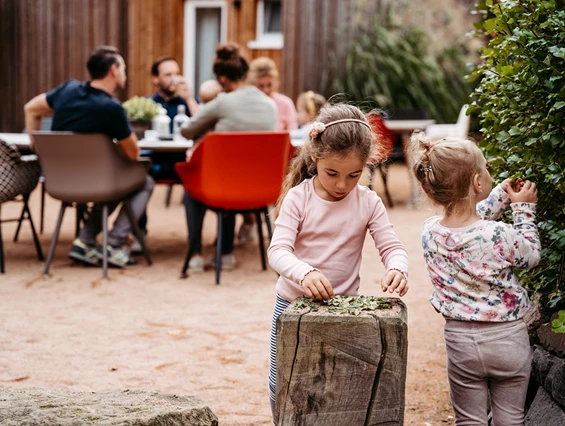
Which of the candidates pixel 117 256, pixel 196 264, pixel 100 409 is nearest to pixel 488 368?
pixel 100 409

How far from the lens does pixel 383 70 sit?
13.8 m

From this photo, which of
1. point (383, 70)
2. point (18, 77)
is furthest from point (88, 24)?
point (383, 70)

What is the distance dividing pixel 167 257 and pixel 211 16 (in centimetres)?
906

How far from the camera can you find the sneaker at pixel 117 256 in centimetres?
648

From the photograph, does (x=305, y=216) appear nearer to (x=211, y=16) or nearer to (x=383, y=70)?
(x=383, y=70)

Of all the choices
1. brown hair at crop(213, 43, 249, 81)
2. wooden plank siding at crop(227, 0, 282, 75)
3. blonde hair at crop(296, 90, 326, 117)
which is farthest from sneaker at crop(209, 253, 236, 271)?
wooden plank siding at crop(227, 0, 282, 75)

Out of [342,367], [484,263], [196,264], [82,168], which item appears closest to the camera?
[342,367]

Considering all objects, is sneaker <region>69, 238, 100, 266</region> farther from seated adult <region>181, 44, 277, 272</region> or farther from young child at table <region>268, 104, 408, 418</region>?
young child at table <region>268, 104, 408, 418</region>

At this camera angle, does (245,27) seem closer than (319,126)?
No

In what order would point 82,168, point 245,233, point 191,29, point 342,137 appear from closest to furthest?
point 342,137 < point 82,168 < point 245,233 < point 191,29

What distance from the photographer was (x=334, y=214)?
272cm

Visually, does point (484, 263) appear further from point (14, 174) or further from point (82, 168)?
Result: point (14, 174)

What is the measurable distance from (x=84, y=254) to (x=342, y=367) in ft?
14.7

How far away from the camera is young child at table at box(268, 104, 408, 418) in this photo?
8.63ft
